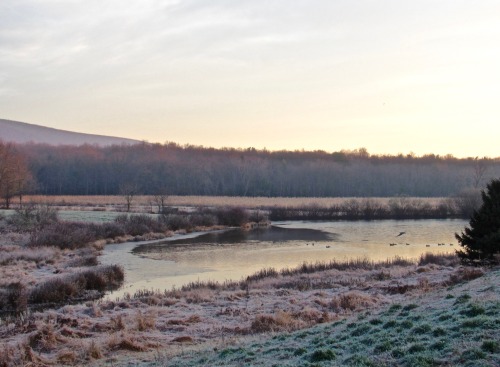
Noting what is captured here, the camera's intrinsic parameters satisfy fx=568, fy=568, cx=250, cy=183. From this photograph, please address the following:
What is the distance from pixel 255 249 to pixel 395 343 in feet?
94.6

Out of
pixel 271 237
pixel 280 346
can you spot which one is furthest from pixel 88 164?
pixel 280 346

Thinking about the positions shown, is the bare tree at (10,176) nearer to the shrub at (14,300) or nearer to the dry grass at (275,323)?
the shrub at (14,300)

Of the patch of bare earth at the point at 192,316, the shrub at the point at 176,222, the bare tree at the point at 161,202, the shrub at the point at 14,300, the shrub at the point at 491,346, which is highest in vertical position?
the bare tree at the point at 161,202

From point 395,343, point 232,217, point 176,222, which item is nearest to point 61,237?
point 176,222

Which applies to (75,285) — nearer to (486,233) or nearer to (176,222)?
(486,233)

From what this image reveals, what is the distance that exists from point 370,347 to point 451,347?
1.35 metres

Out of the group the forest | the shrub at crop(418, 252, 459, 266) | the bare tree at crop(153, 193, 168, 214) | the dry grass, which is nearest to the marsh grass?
the dry grass

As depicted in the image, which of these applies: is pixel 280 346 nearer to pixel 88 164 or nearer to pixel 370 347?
pixel 370 347

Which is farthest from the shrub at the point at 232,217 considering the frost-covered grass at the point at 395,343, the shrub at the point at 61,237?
the frost-covered grass at the point at 395,343

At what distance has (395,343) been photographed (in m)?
8.50

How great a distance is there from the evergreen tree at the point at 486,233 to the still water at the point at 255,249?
373 inches

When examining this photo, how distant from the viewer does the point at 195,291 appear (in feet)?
64.5

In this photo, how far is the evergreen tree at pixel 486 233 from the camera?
2186 centimetres

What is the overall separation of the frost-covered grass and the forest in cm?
9777
